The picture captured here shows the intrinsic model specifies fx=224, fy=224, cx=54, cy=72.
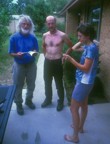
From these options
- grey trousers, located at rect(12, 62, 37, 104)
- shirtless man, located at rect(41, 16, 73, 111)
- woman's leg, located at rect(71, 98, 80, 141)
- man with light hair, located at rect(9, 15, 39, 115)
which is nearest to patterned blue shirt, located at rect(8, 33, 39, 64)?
man with light hair, located at rect(9, 15, 39, 115)

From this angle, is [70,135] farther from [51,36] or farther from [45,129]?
[51,36]

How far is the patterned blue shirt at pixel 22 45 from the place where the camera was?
13.4 feet

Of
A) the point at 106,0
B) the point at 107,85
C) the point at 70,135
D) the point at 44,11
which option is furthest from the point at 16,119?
the point at 44,11

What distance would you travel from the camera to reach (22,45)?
163 inches

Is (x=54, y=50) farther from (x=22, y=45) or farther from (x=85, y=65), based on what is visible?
(x=85, y=65)

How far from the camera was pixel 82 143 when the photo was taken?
348cm

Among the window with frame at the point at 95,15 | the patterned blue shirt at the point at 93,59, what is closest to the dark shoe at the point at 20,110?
the patterned blue shirt at the point at 93,59

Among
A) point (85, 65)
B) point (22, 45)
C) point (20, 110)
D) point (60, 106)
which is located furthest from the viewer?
point (60, 106)

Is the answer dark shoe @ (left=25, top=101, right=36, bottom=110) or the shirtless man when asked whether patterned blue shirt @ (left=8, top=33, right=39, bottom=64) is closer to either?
the shirtless man

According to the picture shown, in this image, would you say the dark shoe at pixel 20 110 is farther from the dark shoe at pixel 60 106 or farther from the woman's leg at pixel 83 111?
the woman's leg at pixel 83 111

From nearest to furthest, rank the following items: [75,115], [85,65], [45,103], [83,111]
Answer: [85,65]
[75,115]
[83,111]
[45,103]

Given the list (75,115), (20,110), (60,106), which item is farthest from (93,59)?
(20,110)

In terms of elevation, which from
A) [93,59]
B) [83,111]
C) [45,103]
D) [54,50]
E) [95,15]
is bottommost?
[45,103]

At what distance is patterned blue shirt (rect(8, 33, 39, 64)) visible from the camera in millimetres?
4090
